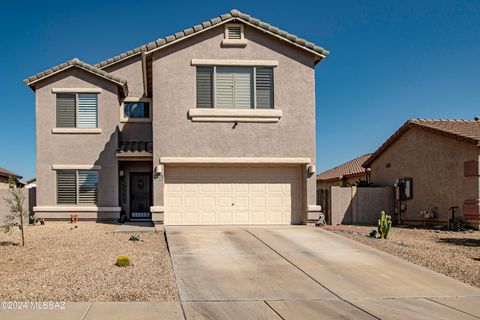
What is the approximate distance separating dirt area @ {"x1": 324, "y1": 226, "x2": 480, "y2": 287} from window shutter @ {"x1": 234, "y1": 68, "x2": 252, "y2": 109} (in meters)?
5.53

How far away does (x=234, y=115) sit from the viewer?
698 inches

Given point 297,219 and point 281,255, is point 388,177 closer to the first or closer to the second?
point 297,219

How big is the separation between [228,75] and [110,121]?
5.94 metres

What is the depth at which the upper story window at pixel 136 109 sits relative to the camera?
22453 mm

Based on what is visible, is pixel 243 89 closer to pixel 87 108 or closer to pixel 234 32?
pixel 234 32

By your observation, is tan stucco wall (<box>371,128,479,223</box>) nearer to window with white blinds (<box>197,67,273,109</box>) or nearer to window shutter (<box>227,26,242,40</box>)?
window with white blinds (<box>197,67,273,109</box>)

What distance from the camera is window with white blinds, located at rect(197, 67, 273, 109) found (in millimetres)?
17797

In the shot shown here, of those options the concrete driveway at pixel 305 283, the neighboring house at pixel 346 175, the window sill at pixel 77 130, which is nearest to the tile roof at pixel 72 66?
the window sill at pixel 77 130

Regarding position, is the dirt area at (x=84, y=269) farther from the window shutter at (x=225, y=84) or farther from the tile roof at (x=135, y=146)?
the window shutter at (x=225, y=84)

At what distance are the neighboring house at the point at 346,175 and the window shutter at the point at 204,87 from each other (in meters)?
14.2

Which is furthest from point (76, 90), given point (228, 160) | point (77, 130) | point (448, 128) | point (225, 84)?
point (448, 128)

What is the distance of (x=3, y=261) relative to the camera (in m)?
11.6

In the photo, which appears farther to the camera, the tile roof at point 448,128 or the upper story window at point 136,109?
the upper story window at point 136,109

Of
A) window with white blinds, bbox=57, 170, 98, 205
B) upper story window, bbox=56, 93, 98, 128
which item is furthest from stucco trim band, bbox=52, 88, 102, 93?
window with white blinds, bbox=57, 170, 98, 205
